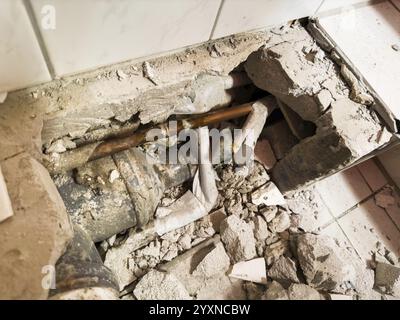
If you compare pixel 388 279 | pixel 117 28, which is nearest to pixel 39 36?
pixel 117 28

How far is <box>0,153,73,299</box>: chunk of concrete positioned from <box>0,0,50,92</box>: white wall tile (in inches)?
8.3

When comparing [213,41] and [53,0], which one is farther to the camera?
[213,41]

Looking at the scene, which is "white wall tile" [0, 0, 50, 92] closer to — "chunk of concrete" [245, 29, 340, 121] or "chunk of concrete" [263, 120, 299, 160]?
"chunk of concrete" [245, 29, 340, 121]

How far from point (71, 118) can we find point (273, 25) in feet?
2.79

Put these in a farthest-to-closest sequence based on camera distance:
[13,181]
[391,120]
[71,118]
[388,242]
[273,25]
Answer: [388,242]
[273,25]
[391,120]
[71,118]
[13,181]

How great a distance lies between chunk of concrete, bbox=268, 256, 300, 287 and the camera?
4.32ft

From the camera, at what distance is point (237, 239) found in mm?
1351

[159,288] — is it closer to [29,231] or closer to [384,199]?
[29,231]

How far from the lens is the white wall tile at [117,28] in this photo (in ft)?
2.68

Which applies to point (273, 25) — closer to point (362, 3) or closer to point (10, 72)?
point (362, 3)

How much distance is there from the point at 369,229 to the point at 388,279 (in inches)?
10.1

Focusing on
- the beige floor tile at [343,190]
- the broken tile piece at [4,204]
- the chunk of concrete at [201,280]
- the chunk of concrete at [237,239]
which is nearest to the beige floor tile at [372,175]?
the beige floor tile at [343,190]

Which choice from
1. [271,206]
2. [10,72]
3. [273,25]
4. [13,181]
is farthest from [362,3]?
[13,181]

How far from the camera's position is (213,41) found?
47.7 inches
